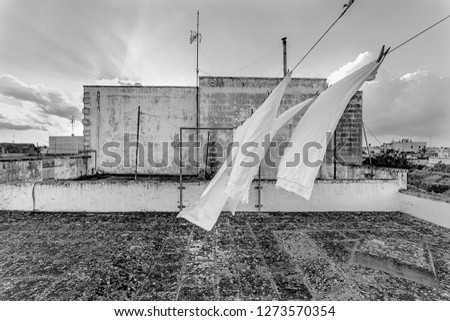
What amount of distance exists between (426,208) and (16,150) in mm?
31932

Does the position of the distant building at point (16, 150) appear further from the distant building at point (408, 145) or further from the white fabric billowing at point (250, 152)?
the distant building at point (408, 145)

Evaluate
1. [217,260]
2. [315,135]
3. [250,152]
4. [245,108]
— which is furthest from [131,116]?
[315,135]

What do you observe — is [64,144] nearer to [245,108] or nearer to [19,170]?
[19,170]

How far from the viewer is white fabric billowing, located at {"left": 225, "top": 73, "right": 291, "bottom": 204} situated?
104 inches

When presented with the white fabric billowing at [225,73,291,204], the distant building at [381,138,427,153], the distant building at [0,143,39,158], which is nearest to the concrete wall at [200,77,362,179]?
the white fabric billowing at [225,73,291,204]

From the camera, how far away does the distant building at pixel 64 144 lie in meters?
27.6

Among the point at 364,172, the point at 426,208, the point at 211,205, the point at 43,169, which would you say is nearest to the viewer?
the point at 211,205

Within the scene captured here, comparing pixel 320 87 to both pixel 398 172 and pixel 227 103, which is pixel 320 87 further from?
pixel 398 172

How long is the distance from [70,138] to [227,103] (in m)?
25.2

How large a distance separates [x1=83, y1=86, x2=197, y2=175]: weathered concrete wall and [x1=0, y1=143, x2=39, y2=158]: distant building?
16.3m

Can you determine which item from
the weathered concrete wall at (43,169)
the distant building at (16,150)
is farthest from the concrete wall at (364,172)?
the distant building at (16,150)

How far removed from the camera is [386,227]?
456 centimetres

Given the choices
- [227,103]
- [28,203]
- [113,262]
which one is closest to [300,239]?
[113,262]

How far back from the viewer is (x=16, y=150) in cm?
2461
